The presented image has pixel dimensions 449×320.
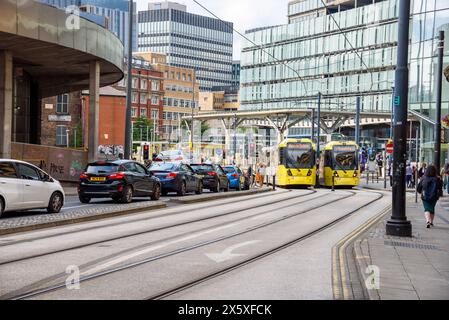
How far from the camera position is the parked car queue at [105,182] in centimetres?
1786

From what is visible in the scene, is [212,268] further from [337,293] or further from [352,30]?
[352,30]

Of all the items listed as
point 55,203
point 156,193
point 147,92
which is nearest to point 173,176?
point 156,193

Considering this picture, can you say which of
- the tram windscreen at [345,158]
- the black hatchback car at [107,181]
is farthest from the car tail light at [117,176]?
the tram windscreen at [345,158]

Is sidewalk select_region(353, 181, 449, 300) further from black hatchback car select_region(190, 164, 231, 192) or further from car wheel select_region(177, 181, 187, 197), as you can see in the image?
black hatchback car select_region(190, 164, 231, 192)

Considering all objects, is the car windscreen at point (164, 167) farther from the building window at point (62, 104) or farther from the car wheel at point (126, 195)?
the building window at point (62, 104)

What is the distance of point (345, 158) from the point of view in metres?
47.8

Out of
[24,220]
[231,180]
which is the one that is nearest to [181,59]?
[231,180]

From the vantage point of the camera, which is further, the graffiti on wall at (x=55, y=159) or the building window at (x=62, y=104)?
the building window at (x=62, y=104)

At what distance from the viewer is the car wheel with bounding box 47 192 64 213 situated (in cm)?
1969

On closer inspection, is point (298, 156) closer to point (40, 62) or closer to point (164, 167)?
point (164, 167)

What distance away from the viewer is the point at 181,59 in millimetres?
168750

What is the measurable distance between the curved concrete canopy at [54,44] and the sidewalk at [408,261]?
15.0 m

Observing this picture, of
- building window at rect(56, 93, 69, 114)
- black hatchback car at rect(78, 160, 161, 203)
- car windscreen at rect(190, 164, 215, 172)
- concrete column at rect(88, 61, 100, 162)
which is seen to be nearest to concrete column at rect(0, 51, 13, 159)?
concrete column at rect(88, 61, 100, 162)
